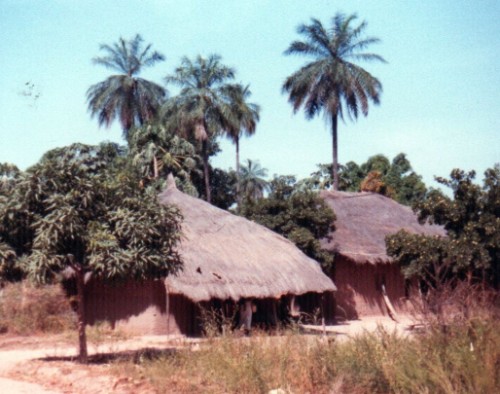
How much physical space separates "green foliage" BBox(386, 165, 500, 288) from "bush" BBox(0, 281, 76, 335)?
31.5 feet

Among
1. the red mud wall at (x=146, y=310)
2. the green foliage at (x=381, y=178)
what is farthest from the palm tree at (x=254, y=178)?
the red mud wall at (x=146, y=310)

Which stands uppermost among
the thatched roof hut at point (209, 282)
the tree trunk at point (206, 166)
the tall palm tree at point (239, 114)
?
the tall palm tree at point (239, 114)

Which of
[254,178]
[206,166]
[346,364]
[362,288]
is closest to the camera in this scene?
[346,364]

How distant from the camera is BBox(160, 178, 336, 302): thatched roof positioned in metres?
17.1

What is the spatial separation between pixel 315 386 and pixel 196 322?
10.3m

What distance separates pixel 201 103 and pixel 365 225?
12.2 m

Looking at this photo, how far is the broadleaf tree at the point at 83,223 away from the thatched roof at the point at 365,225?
13.2m

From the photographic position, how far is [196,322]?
1814 centimetres

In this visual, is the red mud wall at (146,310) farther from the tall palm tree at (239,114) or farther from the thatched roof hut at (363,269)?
the tall palm tree at (239,114)

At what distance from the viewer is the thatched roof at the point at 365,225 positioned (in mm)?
24109

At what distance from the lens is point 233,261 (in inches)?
737

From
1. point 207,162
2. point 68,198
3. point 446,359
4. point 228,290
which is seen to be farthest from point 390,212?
point 446,359

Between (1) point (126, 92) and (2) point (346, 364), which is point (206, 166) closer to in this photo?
(1) point (126, 92)

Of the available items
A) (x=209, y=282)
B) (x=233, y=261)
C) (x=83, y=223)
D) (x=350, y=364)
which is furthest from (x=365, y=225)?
(x=350, y=364)
